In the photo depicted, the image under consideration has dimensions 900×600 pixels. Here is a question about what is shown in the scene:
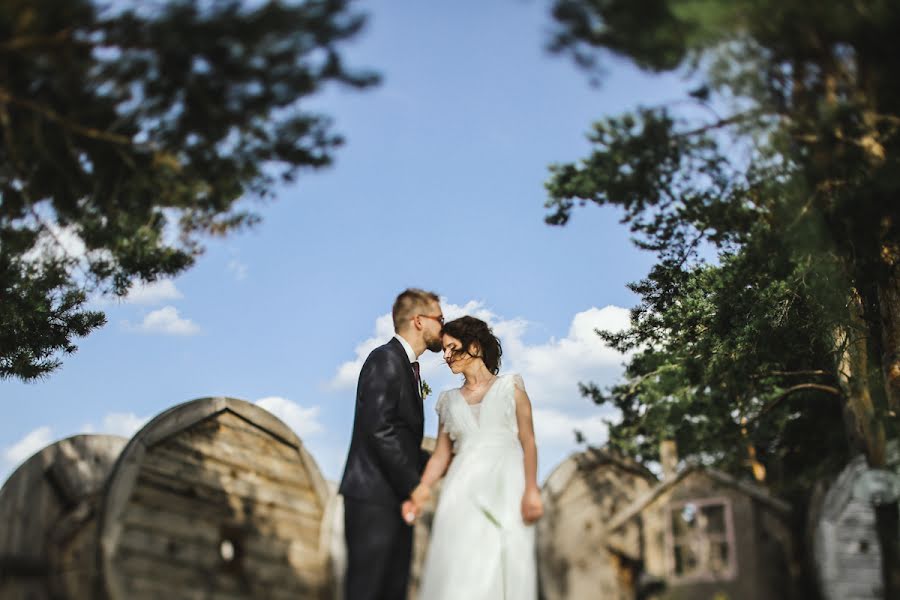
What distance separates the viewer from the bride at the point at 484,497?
6258 mm

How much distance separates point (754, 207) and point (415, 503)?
4.24 m

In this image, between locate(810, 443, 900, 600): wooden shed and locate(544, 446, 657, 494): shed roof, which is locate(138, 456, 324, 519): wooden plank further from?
locate(810, 443, 900, 600): wooden shed

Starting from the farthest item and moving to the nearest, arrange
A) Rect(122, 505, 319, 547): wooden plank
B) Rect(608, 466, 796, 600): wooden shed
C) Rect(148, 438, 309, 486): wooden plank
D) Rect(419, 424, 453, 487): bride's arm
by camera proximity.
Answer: Rect(148, 438, 309, 486): wooden plank
Rect(419, 424, 453, 487): bride's arm
Rect(122, 505, 319, 547): wooden plank
Rect(608, 466, 796, 600): wooden shed

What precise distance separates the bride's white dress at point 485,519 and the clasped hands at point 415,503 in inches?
4.9

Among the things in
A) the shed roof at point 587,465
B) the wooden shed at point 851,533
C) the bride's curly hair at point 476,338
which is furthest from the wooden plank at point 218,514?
the wooden shed at point 851,533

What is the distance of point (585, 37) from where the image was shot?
21.9 feet

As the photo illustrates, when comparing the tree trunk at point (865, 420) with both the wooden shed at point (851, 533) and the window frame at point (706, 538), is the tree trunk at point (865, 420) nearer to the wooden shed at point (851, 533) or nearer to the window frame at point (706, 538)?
the wooden shed at point (851, 533)

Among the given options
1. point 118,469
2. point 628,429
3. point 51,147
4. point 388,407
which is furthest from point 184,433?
point 628,429

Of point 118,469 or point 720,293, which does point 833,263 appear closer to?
point 720,293

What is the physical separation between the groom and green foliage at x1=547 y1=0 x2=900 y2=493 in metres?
2.61

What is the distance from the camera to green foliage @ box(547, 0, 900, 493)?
6512 mm

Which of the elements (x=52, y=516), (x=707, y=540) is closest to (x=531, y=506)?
(x=707, y=540)

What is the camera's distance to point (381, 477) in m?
6.73

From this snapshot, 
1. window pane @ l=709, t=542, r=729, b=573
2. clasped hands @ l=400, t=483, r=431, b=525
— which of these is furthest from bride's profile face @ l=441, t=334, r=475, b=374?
window pane @ l=709, t=542, r=729, b=573
